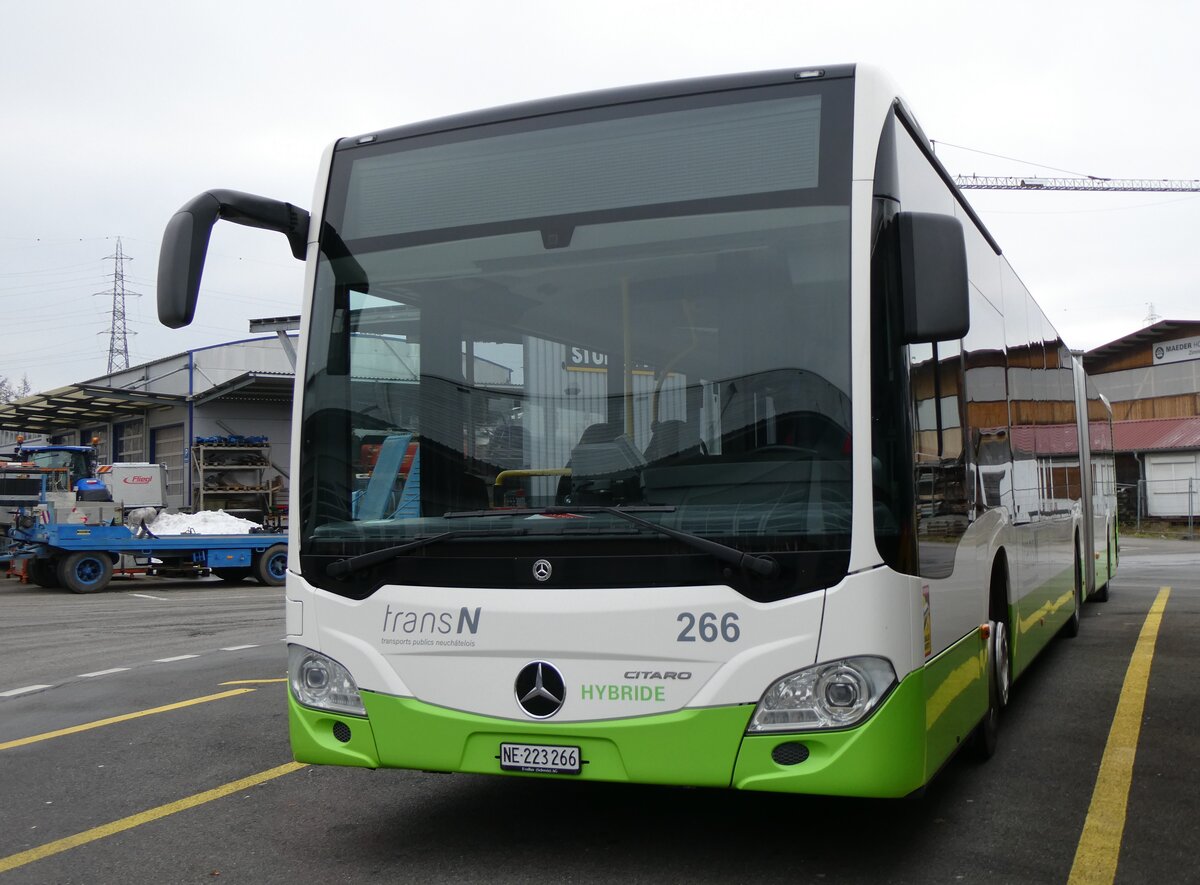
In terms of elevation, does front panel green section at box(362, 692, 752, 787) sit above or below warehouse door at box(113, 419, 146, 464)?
below

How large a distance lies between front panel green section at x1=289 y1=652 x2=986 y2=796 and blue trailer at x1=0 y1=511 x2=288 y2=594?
746 inches

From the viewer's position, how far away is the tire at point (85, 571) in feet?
72.4

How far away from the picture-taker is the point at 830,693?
4148mm

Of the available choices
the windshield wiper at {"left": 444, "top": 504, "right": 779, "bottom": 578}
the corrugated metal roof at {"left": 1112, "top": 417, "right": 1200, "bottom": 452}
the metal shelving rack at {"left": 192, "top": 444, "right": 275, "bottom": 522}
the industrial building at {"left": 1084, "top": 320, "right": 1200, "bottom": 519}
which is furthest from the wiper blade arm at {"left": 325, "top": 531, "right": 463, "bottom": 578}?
the corrugated metal roof at {"left": 1112, "top": 417, "right": 1200, "bottom": 452}

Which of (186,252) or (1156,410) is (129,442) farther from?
(1156,410)

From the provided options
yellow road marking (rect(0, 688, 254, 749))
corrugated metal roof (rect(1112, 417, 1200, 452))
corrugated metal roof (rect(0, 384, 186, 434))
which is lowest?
yellow road marking (rect(0, 688, 254, 749))

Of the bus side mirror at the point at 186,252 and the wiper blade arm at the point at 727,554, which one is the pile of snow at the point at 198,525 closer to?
the bus side mirror at the point at 186,252

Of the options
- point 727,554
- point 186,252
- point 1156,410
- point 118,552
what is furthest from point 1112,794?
point 1156,410

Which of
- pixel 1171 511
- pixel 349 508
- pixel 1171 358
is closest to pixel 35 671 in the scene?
pixel 349 508

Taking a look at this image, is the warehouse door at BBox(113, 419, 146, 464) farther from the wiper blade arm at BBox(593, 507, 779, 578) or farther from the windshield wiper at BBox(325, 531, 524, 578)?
the wiper blade arm at BBox(593, 507, 779, 578)

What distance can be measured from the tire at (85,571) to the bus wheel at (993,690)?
1902 centimetres

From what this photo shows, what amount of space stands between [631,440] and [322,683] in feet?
5.18

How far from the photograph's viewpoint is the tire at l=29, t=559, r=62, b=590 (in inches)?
892

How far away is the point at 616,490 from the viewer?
4.45 meters
